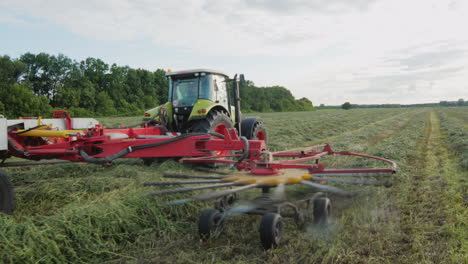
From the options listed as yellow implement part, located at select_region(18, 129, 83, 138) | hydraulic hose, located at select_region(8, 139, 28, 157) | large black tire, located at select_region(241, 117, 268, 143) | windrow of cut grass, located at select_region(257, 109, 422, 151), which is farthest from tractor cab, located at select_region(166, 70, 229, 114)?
windrow of cut grass, located at select_region(257, 109, 422, 151)

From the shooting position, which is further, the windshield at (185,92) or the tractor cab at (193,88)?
the windshield at (185,92)

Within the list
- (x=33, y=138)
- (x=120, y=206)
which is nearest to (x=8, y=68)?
(x=33, y=138)

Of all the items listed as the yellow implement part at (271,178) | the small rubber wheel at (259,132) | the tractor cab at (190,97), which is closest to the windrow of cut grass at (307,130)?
the small rubber wheel at (259,132)

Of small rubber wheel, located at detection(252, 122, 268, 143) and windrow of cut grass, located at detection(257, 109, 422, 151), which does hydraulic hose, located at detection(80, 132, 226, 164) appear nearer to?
small rubber wheel, located at detection(252, 122, 268, 143)

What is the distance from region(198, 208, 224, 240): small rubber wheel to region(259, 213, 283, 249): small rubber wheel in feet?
1.71

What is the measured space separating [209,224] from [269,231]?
62 cm

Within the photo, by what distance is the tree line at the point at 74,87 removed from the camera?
27.8 m

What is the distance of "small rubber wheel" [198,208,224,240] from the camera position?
11.1 ft

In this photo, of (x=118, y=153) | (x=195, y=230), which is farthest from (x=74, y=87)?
(x=195, y=230)

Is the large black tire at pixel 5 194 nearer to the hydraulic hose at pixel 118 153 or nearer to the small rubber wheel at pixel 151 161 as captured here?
the hydraulic hose at pixel 118 153

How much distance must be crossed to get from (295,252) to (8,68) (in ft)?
118

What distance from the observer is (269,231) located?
310 cm

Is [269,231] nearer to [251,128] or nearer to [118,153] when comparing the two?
[118,153]

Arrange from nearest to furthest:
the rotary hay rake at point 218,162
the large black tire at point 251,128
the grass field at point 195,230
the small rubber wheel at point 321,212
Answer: the grass field at point 195,230 < the rotary hay rake at point 218,162 < the small rubber wheel at point 321,212 < the large black tire at point 251,128
